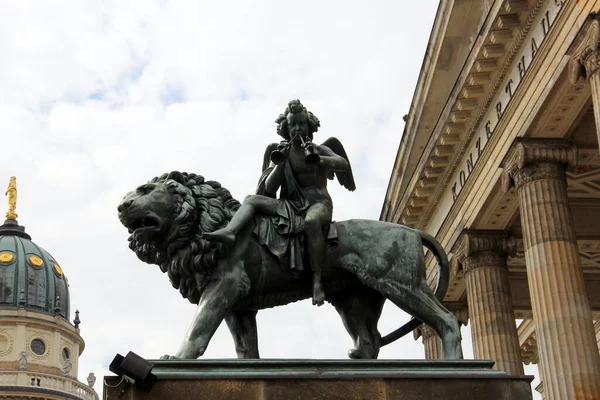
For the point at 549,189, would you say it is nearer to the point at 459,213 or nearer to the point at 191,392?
the point at 459,213

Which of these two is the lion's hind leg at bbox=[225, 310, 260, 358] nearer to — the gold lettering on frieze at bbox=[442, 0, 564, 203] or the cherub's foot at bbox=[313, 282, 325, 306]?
the cherub's foot at bbox=[313, 282, 325, 306]

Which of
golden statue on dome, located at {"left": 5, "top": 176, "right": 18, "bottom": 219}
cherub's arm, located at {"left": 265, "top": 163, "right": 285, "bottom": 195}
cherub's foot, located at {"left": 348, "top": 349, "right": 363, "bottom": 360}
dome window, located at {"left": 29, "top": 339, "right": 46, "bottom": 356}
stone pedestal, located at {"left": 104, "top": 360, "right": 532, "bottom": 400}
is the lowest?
stone pedestal, located at {"left": 104, "top": 360, "right": 532, "bottom": 400}

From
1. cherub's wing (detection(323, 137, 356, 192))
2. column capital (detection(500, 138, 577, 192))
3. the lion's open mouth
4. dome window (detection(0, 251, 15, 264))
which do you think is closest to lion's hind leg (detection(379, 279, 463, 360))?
cherub's wing (detection(323, 137, 356, 192))

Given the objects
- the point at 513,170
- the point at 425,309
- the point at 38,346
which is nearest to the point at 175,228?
the point at 425,309

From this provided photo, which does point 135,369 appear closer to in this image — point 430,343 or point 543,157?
point 543,157

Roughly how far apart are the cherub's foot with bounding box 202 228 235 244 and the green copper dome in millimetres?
83049

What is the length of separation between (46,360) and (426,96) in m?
59.5

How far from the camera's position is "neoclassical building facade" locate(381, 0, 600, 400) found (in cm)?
2702

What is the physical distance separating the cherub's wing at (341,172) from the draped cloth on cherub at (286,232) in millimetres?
576

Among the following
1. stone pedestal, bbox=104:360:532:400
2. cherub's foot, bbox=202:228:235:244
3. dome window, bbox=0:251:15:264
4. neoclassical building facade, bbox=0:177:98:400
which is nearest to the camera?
stone pedestal, bbox=104:360:532:400

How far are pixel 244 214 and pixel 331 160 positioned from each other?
1087 millimetres

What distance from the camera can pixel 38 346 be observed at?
298 feet

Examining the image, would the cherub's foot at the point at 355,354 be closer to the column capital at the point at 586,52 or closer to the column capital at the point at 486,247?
the column capital at the point at 586,52

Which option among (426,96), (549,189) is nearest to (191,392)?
(549,189)
